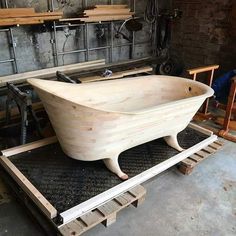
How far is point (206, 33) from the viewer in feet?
14.3

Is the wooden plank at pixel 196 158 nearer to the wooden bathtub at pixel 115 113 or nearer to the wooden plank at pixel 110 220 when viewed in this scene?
the wooden bathtub at pixel 115 113

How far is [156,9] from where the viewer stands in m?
4.58

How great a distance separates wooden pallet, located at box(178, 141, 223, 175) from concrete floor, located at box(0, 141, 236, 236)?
6 centimetres

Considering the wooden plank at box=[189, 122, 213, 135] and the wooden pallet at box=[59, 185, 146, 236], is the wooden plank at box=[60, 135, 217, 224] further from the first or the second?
the wooden plank at box=[189, 122, 213, 135]

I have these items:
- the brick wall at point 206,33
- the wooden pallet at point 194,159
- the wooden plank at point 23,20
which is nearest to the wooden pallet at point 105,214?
the wooden pallet at point 194,159

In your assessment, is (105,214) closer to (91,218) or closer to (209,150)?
(91,218)

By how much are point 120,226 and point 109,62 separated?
305 cm

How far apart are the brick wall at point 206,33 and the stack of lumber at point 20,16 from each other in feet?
7.98

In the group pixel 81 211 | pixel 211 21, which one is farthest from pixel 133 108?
pixel 211 21

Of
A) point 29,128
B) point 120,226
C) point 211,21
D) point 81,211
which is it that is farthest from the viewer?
point 211,21

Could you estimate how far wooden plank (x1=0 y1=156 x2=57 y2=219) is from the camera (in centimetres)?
157

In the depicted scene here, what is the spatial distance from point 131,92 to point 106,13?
5.55 ft

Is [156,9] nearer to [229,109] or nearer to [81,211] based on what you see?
[229,109]

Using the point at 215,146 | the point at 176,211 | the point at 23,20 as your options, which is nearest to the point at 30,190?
the point at 176,211
